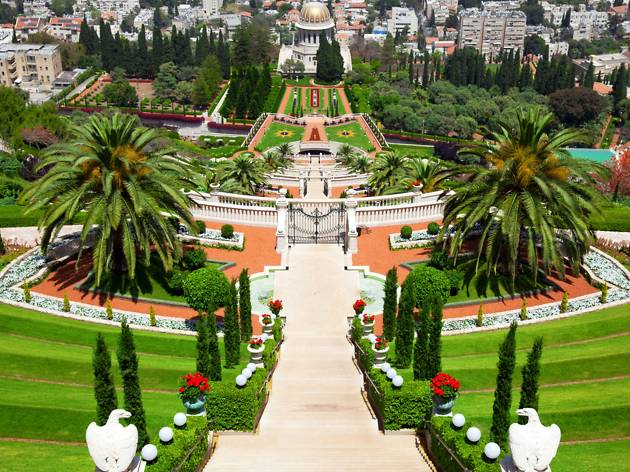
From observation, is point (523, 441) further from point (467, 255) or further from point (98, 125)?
point (98, 125)

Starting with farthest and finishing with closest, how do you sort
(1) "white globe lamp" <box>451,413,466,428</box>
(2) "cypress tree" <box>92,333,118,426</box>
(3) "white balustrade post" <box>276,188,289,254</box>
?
(3) "white balustrade post" <box>276,188,289,254</box>, (1) "white globe lamp" <box>451,413,466,428</box>, (2) "cypress tree" <box>92,333,118,426</box>

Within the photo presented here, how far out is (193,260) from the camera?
41.2m

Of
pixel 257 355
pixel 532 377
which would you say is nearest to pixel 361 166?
pixel 257 355

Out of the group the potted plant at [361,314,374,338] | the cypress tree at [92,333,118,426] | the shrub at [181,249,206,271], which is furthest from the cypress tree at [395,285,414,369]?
the shrub at [181,249,206,271]

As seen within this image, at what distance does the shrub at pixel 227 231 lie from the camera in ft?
154

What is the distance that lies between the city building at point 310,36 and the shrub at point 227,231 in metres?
130

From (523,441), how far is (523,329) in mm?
17766

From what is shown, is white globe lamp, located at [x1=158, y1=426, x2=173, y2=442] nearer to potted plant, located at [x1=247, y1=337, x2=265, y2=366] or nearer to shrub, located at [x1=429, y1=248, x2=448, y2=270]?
potted plant, located at [x1=247, y1=337, x2=265, y2=366]

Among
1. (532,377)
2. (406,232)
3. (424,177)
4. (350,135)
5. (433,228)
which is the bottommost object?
(350,135)

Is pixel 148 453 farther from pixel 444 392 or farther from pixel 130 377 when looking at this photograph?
pixel 444 392

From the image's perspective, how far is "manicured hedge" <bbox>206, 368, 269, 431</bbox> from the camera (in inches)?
979

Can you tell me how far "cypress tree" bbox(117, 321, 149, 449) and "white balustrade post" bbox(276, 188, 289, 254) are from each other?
2437cm

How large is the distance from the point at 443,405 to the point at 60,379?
54.5 ft

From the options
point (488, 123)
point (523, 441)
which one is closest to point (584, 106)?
point (488, 123)
